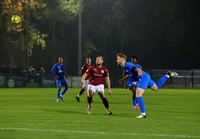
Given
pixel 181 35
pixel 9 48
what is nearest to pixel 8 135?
pixel 9 48

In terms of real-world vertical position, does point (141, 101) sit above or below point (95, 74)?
below

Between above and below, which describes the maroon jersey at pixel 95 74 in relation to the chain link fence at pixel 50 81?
above

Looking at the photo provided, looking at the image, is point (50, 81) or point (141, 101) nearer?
point (141, 101)

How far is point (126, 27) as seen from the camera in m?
87.1

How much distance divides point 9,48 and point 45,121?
5381 cm

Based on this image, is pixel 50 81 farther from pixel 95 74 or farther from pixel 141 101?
pixel 141 101

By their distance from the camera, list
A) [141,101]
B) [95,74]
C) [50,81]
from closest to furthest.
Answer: [141,101] < [95,74] < [50,81]

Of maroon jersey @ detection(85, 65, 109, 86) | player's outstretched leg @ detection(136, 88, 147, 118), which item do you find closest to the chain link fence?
maroon jersey @ detection(85, 65, 109, 86)

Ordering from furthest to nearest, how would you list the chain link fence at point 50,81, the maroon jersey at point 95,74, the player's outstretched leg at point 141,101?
the chain link fence at point 50,81
the maroon jersey at point 95,74
the player's outstretched leg at point 141,101

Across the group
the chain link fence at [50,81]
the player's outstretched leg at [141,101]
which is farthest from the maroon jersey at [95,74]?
the chain link fence at [50,81]

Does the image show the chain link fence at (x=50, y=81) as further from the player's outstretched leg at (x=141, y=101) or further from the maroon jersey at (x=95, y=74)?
the player's outstretched leg at (x=141, y=101)

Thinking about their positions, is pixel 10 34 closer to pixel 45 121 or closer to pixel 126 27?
pixel 126 27

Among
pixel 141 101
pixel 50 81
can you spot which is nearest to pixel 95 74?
pixel 141 101

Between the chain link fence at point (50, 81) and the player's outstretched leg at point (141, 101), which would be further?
the chain link fence at point (50, 81)
